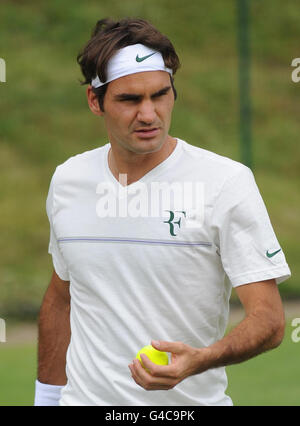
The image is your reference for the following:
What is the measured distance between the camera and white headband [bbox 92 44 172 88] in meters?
3.80

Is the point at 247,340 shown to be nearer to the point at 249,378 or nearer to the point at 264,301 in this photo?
the point at 264,301

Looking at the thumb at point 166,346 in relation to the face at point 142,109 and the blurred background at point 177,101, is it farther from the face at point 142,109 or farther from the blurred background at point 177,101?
the blurred background at point 177,101

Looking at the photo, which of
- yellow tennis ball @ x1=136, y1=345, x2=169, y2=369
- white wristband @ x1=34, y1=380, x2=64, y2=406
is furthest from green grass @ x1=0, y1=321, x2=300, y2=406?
yellow tennis ball @ x1=136, y1=345, x2=169, y2=369

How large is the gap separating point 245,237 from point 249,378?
4.76 meters

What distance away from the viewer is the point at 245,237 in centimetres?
361

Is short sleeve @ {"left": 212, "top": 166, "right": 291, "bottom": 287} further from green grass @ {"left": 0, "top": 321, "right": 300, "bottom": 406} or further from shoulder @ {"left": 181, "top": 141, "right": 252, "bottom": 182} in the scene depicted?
green grass @ {"left": 0, "top": 321, "right": 300, "bottom": 406}

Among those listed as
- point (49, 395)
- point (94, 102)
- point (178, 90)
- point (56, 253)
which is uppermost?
point (178, 90)

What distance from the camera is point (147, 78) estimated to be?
12.5 ft

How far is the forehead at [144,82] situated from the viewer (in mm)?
3783

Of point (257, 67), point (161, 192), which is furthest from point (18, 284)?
point (161, 192)

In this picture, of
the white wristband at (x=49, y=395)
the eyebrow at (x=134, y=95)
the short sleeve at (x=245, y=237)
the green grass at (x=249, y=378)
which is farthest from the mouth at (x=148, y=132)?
the green grass at (x=249, y=378)

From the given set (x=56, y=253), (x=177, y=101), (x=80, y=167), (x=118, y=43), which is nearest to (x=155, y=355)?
(x=56, y=253)

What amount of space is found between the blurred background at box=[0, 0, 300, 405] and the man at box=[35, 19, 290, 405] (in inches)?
294
